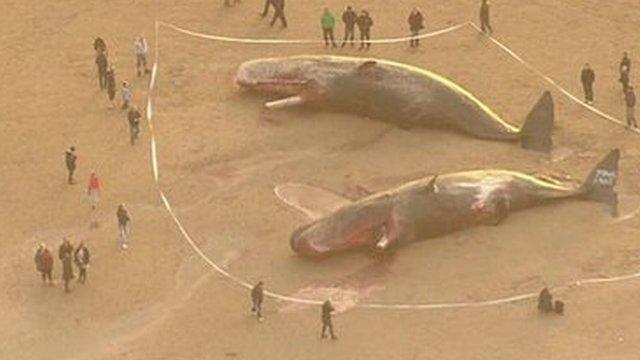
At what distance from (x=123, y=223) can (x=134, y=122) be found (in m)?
6.39

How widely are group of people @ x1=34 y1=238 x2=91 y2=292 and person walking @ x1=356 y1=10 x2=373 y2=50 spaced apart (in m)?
17.0

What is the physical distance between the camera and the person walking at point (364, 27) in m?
58.5

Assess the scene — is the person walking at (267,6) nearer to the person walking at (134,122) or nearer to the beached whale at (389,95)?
the beached whale at (389,95)

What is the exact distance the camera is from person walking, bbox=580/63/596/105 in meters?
55.1

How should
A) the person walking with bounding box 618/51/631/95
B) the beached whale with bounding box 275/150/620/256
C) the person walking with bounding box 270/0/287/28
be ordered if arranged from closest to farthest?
the beached whale with bounding box 275/150/620/256, the person walking with bounding box 618/51/631/95, the person walking with bounding box 270/0/287/28

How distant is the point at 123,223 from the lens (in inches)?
1890

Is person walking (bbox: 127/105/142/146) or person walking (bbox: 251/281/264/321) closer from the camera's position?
person walking (bbox: 251/281/264/321)

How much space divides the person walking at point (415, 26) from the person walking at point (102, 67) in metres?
12.2

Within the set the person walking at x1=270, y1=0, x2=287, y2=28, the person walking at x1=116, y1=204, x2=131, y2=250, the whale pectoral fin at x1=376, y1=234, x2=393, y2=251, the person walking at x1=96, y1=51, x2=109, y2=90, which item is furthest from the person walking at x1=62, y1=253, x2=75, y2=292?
the person walking at x1=270, y1=0, x2=287, y2=28

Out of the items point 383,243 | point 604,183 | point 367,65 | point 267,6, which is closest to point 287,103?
point 367,65

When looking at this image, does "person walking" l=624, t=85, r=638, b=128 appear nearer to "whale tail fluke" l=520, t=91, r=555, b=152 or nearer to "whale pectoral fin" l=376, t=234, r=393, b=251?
"whale tail fluke" l=520, t=91, r=555, b=152

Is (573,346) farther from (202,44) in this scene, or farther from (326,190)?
(202,44)

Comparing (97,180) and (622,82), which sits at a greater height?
(622,82)

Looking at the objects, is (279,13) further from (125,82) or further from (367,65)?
(367,65)
